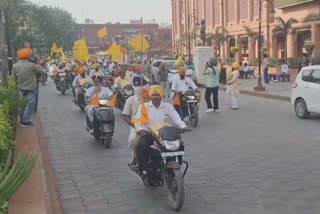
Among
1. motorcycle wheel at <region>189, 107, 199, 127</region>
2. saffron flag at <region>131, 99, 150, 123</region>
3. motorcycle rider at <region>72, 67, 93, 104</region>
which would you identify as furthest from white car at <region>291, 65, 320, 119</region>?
saffron flag at <region>131, 99, 150, 123</region>

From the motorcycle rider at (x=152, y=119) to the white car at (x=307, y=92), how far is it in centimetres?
706

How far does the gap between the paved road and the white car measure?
1.21 feet

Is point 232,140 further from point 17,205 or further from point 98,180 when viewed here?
point 17,205

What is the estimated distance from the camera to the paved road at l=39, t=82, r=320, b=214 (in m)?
5.85

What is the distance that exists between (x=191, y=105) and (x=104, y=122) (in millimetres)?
3104

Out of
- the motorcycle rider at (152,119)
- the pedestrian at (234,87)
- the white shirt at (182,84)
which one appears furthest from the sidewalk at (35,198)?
the pedestrian at (234,87)

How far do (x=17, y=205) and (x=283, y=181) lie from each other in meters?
3.72

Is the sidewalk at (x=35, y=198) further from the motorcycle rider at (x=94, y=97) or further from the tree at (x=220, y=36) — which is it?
the tree at (x=220, y=36)

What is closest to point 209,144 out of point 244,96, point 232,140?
point 232,140

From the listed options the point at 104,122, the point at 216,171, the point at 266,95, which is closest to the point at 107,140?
the point at 104,122

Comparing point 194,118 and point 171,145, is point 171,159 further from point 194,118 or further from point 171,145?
point 194,118

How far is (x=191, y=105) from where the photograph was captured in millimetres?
12211

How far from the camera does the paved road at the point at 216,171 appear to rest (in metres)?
5.85

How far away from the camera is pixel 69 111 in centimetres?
1611
